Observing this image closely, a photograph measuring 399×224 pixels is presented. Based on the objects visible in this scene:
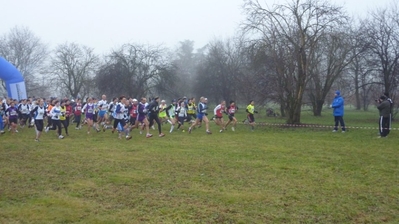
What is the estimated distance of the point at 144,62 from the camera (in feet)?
156

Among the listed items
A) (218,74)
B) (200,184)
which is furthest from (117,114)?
(218,74)

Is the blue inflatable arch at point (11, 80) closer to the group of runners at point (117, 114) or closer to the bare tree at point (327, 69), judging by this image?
the group of runners at point (117, 114)

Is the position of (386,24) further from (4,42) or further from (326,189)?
(4,42)

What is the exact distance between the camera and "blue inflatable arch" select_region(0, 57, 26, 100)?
2650 centimetres

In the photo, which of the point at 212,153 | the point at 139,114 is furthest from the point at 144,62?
the point at 212,153

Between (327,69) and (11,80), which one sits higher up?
(11,80)

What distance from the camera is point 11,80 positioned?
1060 inches

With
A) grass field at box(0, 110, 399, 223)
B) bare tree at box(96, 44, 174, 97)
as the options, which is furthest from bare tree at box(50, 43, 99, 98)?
grass field at box(0, 110, 399, 223)

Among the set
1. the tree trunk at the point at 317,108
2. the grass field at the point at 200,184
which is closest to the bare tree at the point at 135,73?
the tree trunk at the point at 317,108

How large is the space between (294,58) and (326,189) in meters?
15.9

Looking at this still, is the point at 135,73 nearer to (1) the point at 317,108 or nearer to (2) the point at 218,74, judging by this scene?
(2) the point at 218,74

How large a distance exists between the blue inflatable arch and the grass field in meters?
15.6

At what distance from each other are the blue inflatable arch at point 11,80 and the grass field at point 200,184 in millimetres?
15573

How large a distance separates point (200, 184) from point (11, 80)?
2351cm
